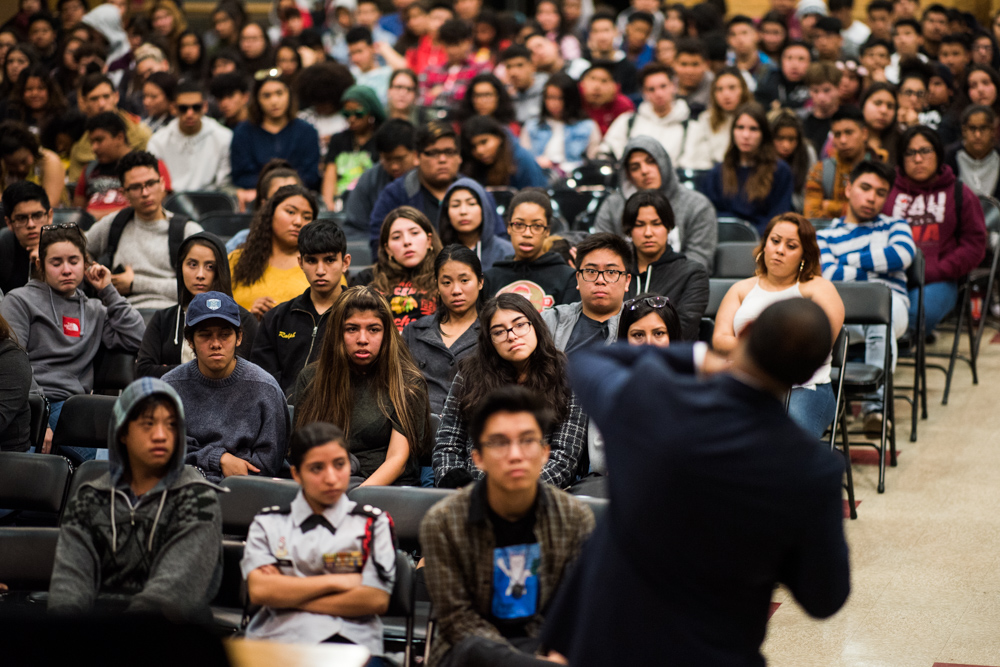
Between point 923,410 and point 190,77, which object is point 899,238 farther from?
point 190,77

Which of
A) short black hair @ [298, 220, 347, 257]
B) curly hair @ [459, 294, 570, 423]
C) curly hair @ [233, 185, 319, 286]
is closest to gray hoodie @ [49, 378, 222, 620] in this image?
curly hair @ [459, 294, 570, 423]

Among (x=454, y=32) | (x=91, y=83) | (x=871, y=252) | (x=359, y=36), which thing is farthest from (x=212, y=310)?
(x=359, y=36)

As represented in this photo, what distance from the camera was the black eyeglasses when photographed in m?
3.38

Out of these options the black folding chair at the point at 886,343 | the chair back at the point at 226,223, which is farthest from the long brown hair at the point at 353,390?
the chair back at the point at 226,223

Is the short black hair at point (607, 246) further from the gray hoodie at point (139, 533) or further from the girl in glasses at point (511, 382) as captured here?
the gray hoodie at point (139, 533)

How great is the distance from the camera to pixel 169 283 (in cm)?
494

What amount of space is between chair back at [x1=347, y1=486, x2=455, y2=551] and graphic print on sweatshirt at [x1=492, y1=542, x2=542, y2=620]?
50 cm

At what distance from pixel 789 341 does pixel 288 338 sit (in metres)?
2.75

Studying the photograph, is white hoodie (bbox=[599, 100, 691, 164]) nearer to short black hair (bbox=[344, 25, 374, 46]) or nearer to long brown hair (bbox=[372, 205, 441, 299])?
long brown hair (bbox=[372, 205, 441, 299])

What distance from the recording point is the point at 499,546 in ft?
7.75

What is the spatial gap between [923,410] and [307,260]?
122 inches

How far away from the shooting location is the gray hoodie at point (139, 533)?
2637mm

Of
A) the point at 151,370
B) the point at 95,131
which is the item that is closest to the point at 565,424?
the point at 151,370

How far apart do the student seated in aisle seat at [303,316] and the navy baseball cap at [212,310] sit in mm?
552
